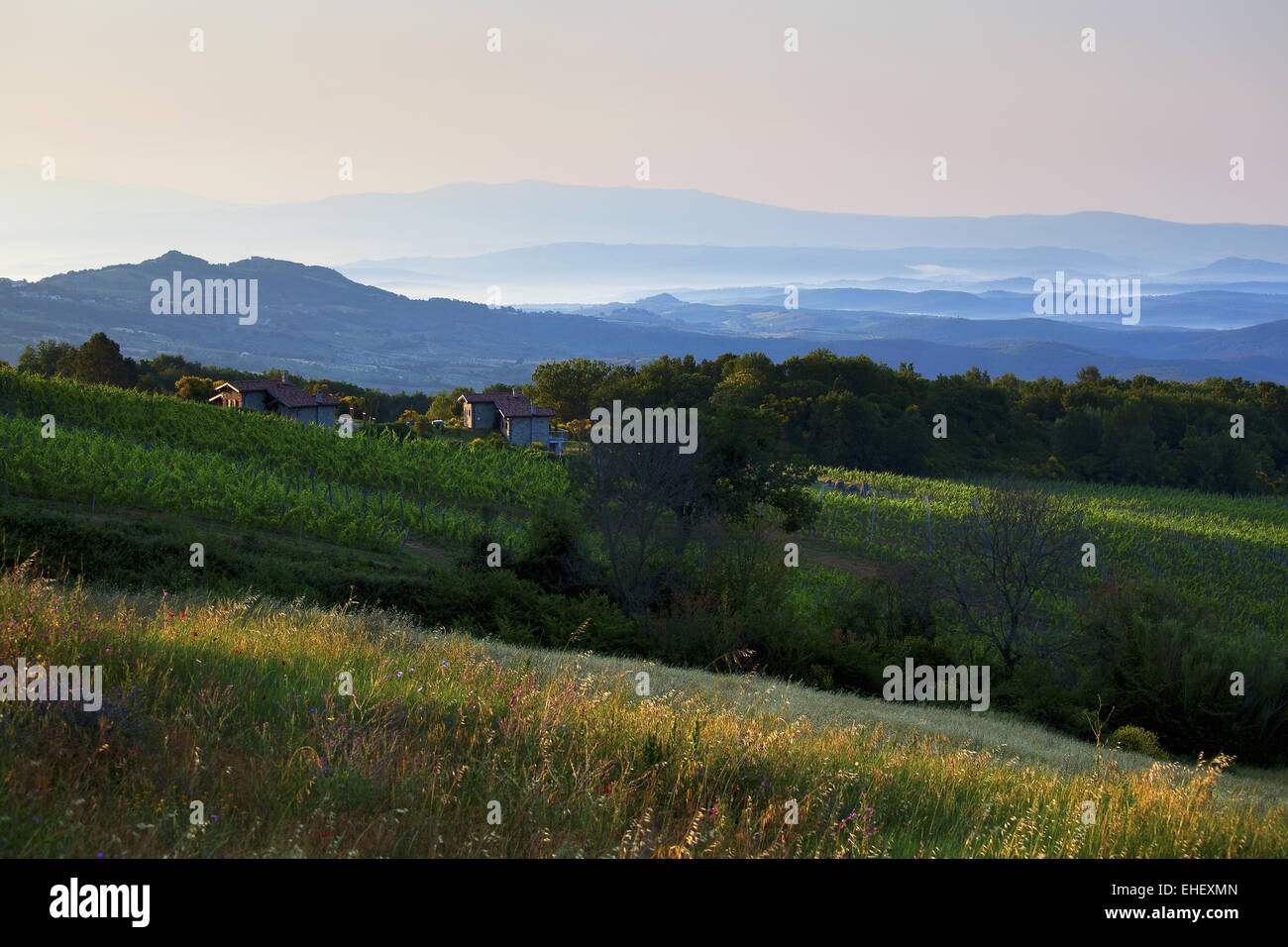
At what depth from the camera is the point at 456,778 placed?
5473 mm

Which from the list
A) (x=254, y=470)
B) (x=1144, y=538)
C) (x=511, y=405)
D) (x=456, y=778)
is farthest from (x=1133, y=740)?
(x=511, y=405)

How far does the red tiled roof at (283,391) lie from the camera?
71.4 meters

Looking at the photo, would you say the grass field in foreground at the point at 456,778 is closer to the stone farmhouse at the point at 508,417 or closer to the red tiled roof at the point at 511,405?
the stone farmhouse at the point at 508,417

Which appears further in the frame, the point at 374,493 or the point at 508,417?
the point at 508,417

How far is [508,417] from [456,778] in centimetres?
7439

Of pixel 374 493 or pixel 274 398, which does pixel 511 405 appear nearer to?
pixel 274 398

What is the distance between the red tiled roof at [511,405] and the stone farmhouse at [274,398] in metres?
12.8

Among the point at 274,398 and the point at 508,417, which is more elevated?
the point at 274,398

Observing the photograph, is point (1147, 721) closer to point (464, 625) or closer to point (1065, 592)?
point (464, 625)

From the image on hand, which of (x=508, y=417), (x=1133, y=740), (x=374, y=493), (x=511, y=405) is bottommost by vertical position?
(x=1133, y=740)

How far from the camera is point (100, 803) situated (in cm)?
485

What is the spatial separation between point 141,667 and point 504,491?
123ft

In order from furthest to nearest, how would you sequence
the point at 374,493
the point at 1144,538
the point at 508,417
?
the point at 508,417 → the point at 1144,538 → the point at 374,493

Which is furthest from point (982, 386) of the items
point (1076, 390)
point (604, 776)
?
point (604, 776)
